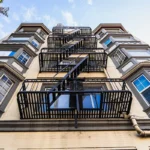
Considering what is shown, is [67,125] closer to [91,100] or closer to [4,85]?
[91,100]

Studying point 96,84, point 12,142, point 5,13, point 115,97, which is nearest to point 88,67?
point 96,84

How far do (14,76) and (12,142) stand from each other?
15.4 ft

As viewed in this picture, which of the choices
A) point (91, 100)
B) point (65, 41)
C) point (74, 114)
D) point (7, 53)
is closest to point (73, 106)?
point (74, 114)

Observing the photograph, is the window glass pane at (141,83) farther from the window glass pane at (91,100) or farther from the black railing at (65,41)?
the black railing at (65,41)

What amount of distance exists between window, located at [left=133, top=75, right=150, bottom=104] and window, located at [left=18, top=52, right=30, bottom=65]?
7.36 meters

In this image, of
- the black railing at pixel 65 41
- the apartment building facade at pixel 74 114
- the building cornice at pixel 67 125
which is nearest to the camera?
the apartment building facade at pixel 74 114

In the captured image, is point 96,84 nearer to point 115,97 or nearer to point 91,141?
point 115,97

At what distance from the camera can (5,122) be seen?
7.91m

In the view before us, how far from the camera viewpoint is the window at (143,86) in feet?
32.2

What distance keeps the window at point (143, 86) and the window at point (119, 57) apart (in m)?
3.26

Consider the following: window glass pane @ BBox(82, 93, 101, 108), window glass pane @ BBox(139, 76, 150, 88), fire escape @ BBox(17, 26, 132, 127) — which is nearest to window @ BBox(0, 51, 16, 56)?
fire escape @ BBox(17, 26, 132, 127)

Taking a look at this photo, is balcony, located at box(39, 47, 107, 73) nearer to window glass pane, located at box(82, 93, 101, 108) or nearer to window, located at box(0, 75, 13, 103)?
window, located at box(0, 75, 13, 103)

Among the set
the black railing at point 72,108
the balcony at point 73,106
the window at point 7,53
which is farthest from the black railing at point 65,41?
the black railing at point 72,108

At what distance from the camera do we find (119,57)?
1482 cm
